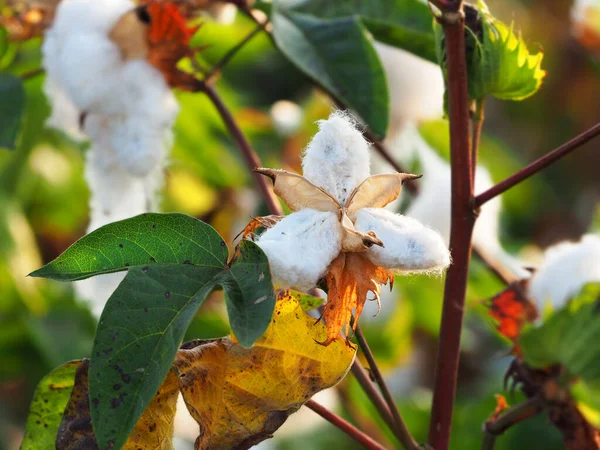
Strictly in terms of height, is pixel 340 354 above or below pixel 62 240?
above

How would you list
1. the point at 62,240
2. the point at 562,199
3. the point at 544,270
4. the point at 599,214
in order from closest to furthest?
1. the point at 544,270
2. the point at 599,214
3. the point at 62,240
4. the point at 562,199

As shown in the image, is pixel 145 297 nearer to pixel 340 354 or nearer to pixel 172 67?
pixel 340 354

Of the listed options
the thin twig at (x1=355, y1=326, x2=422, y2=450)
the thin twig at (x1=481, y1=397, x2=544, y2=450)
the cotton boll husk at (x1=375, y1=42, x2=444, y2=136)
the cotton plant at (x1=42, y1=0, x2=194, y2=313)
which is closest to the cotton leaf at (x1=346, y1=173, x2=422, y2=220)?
the thin twig at (x1=355, y1=326, x2=422, y2=450)

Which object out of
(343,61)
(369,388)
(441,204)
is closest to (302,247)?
(369,388)

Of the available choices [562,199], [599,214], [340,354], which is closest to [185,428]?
[599,214]

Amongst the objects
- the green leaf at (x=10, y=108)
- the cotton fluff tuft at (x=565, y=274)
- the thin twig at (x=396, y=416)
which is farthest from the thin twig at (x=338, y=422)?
the green leaf at (x=10, y=108)

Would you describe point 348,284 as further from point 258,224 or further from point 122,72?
point 122,72
